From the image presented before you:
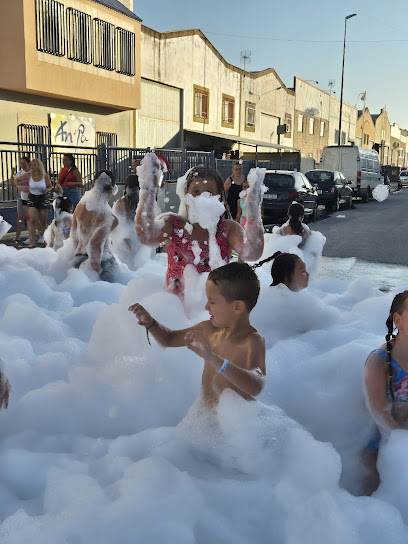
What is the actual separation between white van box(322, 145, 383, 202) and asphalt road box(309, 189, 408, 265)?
5.05 m

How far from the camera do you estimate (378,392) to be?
272 centimetres

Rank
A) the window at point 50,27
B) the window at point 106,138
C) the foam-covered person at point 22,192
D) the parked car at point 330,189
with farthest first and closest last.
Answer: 1. the window at point 106,138
2. the parked car at point 330,189
3. the window at point 50,27
4. the foam-covered person at point 22,192

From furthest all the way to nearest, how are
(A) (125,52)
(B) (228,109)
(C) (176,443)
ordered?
(B) (228,109), (A) (125,52), (C) (176,443)

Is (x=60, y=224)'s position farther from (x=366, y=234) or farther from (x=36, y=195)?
(x=366, y=234)

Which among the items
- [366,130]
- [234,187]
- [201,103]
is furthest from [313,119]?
[234,187]

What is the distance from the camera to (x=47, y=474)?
2.78 m

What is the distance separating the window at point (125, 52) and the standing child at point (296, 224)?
50.5ft

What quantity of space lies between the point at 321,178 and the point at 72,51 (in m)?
9.80

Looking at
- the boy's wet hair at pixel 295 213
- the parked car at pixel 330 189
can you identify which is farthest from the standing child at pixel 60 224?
the parked car at pixel 330 189

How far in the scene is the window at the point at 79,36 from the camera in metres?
18.2

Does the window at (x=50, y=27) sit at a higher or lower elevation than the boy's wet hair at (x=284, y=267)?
higher

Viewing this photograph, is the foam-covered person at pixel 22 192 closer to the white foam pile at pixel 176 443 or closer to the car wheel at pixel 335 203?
the white foam pile at pixel 176 443

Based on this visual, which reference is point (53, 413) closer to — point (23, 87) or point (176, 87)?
point (23, 87)

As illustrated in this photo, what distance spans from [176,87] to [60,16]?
903 cm
